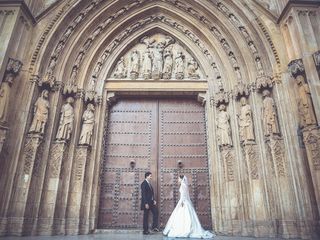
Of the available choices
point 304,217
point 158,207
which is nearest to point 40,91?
point 158,207

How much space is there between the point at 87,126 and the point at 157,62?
2.85 meters

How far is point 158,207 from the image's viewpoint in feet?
21.3

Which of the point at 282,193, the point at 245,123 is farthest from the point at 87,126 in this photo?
the point at 282,193

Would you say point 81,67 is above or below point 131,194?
above

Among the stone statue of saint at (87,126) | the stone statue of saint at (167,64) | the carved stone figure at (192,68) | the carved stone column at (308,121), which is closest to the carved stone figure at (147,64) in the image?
the stone statue of saint at (167,64)

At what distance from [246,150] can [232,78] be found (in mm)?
2025

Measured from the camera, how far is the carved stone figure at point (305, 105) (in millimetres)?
4992

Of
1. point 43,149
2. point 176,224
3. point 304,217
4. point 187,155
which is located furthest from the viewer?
point 187,155

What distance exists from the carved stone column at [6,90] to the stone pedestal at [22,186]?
1.97ft

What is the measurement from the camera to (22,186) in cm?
531

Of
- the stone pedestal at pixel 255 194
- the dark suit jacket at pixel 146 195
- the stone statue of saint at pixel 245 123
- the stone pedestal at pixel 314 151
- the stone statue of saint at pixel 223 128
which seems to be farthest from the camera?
the stone statue of saint at pixel 223 128

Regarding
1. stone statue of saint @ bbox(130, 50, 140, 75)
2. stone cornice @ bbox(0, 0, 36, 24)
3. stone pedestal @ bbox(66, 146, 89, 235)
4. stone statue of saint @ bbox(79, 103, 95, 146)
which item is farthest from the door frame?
stone cornice @ bbox(0, 0, 36, 24)

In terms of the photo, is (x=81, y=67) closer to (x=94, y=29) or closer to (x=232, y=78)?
(x=94, y=29)

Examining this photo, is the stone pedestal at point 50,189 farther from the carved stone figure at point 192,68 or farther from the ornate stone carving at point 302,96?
the ornate stone carving at point 302,96
